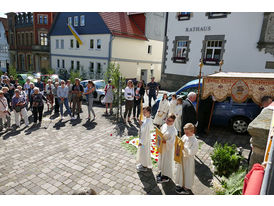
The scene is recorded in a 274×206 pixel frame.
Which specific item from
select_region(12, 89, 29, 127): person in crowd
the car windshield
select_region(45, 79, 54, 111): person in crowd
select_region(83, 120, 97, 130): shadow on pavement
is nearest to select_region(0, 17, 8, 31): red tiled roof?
the car windshield

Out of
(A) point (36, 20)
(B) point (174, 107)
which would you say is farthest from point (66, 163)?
(A) point (36, 20)

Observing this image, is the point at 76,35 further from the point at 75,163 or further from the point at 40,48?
the point at 75,163

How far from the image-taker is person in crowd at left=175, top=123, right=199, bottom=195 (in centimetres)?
418

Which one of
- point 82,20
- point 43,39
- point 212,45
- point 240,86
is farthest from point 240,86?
point 43,39

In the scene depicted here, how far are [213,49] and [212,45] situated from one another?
40 centimetres

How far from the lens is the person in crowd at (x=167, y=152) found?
15.2ft

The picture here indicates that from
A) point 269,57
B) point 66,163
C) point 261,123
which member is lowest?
point 66,163

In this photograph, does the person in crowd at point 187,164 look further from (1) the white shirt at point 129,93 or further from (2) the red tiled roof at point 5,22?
(2) the red tiled roof at point 5,22

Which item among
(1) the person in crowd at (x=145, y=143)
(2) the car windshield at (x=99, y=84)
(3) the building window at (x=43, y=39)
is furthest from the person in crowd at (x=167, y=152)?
(3) the building window at (x=43, y=39)

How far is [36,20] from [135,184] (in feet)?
120

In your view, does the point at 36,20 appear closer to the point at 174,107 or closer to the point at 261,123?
the point at 174,107

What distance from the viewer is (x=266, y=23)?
48.3 ft

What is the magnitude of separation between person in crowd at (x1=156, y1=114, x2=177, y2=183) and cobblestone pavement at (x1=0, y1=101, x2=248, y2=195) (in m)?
0.22

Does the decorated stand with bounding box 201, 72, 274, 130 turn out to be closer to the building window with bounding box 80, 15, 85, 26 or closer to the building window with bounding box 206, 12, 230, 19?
the building window with bounding box 206, 12, 230, 19
